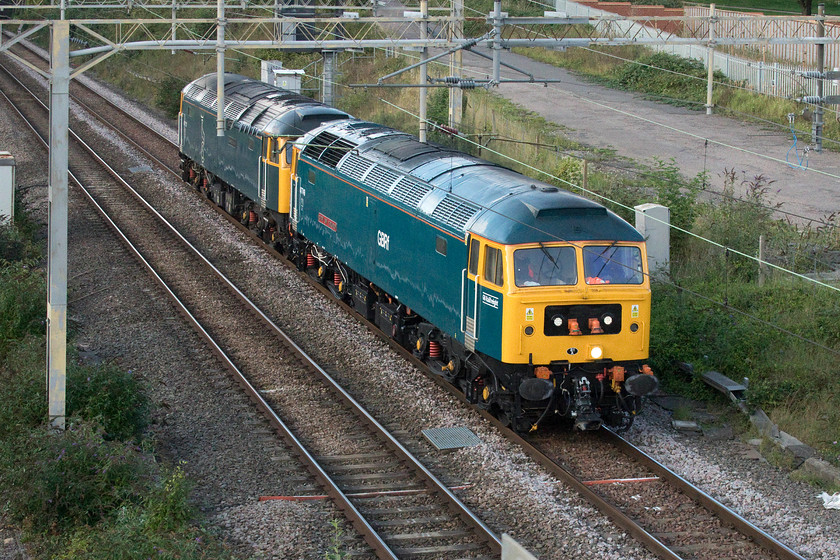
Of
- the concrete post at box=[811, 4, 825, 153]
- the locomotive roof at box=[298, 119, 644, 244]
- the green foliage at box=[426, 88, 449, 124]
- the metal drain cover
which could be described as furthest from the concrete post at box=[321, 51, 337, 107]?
the metal drain cover

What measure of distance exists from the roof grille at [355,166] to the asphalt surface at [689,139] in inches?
399

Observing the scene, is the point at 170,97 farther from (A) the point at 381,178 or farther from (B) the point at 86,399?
(B) the point at 86,399

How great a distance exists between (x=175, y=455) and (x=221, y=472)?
83cm

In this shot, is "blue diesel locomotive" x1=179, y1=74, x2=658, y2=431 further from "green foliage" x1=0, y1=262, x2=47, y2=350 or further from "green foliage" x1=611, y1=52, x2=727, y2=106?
"green foliage" x1=611, y1=52, x2=727, y2=106

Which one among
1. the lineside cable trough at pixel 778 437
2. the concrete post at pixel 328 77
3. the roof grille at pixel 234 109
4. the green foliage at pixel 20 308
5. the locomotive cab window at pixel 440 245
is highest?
Result: the concrete post at pixel 328 77

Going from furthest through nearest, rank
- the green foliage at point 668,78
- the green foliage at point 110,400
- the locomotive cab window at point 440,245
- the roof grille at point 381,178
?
1. the green foliage at point 668,78
2. the roof grille at point 381,178
3. the locomotive cab window at point 440,245
4. the green foliage at point 110,400

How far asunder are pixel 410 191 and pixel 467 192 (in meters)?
1.40

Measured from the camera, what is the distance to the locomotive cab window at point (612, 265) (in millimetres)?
12703

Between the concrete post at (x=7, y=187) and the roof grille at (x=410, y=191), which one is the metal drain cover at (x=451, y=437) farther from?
the concrete post at (x=7, y=187)

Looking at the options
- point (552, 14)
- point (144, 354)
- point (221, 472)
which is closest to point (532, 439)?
point (221, 472)

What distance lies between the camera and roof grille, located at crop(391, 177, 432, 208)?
15.0 meters

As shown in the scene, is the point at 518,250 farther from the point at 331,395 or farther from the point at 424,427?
→ the point at 331,395

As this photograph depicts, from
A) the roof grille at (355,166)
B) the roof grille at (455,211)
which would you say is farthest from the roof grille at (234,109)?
the roof grille at (455,211)

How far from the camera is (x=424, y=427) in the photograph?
45.0 ft
